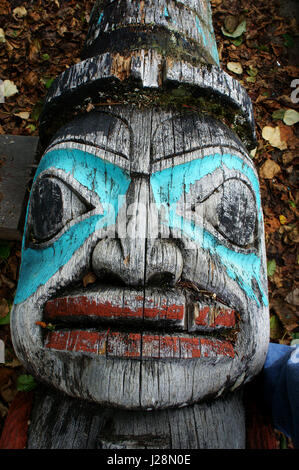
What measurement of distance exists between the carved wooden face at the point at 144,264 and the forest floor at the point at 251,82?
1.16m

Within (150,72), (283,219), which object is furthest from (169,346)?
(283,219)

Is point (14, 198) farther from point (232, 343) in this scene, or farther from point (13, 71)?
point (232, 343)

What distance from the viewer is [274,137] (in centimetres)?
329

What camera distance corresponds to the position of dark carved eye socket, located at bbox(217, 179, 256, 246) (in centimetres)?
165

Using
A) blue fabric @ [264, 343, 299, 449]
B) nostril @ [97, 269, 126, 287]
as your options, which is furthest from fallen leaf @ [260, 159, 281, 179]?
nostril @ [97, 269, 126, 287]

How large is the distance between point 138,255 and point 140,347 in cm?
32

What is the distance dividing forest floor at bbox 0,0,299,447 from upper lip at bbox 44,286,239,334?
1418 mm

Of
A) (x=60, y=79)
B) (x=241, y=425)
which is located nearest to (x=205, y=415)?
(x=241, y=425)

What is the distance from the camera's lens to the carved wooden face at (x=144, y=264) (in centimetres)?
136

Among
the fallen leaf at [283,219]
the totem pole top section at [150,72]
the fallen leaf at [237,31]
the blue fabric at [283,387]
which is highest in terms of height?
the fallen leaf at [237,31]

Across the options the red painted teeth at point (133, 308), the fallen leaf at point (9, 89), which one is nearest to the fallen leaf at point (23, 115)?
the fallen leaf at point (9, 89)

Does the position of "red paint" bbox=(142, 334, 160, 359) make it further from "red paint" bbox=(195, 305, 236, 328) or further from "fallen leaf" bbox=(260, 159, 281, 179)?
"fallen leaf" bbox=(260, 159, 281, 179)

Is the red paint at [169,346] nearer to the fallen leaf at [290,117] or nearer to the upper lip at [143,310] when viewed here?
the upper lip at [143,310]

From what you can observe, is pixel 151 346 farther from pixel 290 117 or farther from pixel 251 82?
pixel 251 82
